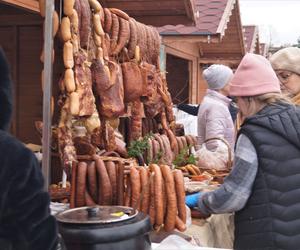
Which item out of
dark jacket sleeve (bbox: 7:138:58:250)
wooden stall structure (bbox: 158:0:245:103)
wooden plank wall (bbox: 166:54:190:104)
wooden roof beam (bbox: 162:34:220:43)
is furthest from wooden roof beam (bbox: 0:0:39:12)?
wooden plank wall (bbox: 166:54:190:104)

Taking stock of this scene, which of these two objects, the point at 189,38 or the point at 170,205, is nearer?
the point at 170,205

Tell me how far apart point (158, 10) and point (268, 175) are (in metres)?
3.81

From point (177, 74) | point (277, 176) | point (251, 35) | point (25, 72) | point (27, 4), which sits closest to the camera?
point (277, 176)

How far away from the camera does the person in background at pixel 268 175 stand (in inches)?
102

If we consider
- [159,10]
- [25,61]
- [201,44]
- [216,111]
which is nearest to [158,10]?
[159,10]

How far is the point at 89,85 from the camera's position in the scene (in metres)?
3.58

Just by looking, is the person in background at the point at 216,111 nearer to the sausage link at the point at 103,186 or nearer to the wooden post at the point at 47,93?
the sausage link at the point at 103,186

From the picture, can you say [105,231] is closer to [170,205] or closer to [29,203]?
[29,203]

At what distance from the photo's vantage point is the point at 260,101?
2.75 meters

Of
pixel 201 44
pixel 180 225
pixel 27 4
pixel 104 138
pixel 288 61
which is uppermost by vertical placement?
pixel 201 44

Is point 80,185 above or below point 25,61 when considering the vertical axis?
below

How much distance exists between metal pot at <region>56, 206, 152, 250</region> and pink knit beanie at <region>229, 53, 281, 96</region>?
2.97 ft

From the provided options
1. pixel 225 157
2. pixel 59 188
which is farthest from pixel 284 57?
pixel 59 188

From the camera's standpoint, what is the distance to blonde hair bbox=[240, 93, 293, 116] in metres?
2.72
